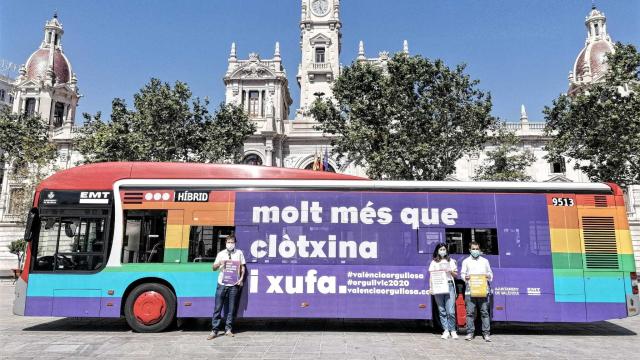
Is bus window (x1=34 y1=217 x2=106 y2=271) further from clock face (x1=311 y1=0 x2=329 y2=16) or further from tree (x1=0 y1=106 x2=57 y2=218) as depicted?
clock face (x1=311 y1=0 x2=329 y2=16)

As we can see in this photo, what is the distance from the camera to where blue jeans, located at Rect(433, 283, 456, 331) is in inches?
310

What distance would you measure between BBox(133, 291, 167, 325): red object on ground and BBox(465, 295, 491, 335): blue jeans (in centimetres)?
592

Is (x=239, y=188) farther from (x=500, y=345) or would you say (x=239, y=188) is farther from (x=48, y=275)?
(x=500, y=345)

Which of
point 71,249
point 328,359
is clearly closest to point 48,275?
point 71,249

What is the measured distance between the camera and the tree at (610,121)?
1806cm

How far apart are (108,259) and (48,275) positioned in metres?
1.21

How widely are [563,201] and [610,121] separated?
12.8 metres

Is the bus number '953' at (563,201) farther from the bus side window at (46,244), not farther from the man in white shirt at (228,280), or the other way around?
the bus side window at (46,244)

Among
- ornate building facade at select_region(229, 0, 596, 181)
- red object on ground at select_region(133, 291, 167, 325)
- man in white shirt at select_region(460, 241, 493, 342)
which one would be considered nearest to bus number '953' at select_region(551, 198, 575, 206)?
man in white shirt at select_region(460, 241, 493, 342)

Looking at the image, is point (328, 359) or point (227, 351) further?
point (227, 351)

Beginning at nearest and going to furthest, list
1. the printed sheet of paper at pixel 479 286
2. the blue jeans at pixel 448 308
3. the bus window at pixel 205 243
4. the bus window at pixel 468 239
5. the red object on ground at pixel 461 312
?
1. the printed sheet of paper at pixel 479 286
2. the blue jeans at pixel 448 308
3. the bus window at pixel 468 239
4. the bus window at pixel 205 243
5. the red object on ground at pixel 461 312

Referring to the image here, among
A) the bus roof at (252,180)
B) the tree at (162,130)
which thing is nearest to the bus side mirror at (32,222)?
the bus roof at (252,180)

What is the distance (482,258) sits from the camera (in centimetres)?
782

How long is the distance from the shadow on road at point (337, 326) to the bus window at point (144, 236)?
63.1 inches
